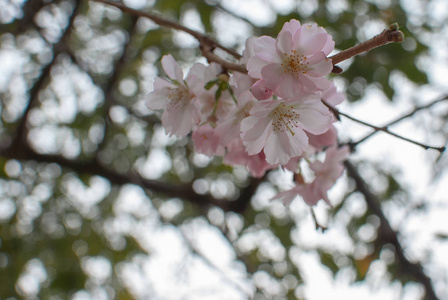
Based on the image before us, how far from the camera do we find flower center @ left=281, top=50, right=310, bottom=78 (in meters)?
0.67

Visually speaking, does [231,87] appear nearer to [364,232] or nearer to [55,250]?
[364,232]

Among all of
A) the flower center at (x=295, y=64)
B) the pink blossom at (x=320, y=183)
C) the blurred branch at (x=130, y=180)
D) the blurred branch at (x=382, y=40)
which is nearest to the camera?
the blurred branch at (x=382, y=40)

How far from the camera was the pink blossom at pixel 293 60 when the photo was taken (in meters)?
0.67

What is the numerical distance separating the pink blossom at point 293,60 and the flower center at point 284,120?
0.07 metres

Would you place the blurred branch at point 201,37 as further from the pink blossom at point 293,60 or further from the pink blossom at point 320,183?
the pink blossom at point 320,183

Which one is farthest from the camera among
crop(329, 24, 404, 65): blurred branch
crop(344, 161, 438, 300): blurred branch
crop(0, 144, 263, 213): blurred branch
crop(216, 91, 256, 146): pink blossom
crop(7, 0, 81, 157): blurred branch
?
crop(0, 144, 263, 213): blurred branch

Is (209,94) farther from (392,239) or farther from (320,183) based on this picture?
(392,239)

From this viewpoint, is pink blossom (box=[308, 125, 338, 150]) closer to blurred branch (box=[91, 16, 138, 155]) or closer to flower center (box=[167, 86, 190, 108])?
flower center (box=[167, 86, 190, 108])

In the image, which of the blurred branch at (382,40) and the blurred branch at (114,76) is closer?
the blurred branch at (382,40)

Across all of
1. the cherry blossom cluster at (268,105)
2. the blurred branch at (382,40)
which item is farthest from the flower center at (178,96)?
the blurred branch at (382,40)

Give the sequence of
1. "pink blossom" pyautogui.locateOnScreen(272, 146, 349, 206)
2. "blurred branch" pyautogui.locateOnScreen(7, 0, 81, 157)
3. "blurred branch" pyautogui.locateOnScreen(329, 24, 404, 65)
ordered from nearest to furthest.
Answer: "blurred branch" pyautogui.locateOnScreen(329, 24, 404, 65) → "pink blossom" pyautogui.locateOnScreen(272, 146, 349, 206) → "blurred branch" pyautogui.locateOnScreen(7, 0, 81, 157)

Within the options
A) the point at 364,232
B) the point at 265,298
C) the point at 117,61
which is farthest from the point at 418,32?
the point at 117,61

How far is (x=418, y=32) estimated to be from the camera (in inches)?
75.6

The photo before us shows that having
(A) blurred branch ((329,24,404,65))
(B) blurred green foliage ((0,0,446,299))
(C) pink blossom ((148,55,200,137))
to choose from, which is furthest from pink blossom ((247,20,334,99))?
(B) blurred green foliage ((0,0,446,299))
